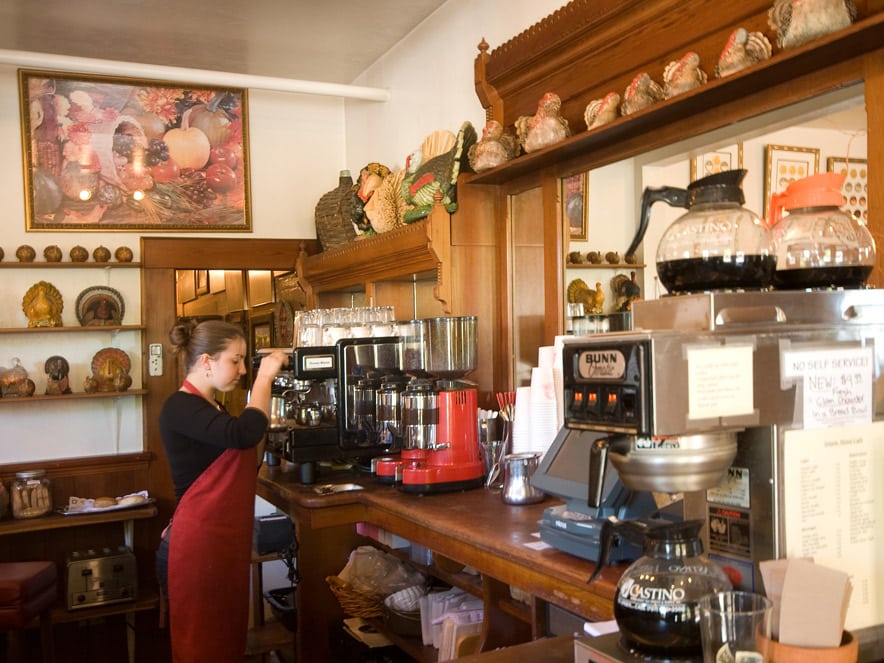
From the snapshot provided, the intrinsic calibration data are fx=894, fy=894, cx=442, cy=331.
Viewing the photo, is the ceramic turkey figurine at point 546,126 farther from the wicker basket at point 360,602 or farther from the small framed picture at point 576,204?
the wicker basket at point 360,602

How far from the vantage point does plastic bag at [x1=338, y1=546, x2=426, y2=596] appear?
144 inches

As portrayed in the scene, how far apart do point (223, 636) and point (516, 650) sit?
2048 mm

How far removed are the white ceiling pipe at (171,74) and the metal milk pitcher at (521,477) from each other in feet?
10.0

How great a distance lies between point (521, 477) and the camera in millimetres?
2869

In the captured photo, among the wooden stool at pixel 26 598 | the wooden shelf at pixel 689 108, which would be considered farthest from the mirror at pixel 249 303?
the wooden shelf at pixel 689 108

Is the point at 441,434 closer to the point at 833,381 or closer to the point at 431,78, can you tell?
the point at 833,381

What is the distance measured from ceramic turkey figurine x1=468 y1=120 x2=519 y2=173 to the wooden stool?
2.68 meters

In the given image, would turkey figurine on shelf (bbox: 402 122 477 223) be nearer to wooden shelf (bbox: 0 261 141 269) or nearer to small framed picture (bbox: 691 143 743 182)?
small framed picture (bbox: 691 143 743 182)

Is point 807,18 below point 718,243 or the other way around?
the other way around

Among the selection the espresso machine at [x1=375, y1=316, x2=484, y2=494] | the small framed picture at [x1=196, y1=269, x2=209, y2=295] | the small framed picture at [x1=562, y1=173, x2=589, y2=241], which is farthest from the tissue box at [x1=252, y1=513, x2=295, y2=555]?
the small framed picture at [x1=196, y1=269, x2=209, y2=295]

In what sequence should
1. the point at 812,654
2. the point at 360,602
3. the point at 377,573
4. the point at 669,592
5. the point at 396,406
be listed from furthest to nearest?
1. the point at 377,573
2. the point at 360,602
3. the point at 396,406
4. the point at 669,592
5. the point at 812,654

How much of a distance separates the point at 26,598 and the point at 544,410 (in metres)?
2.53

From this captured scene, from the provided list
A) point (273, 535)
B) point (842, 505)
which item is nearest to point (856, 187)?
point (842, 505)

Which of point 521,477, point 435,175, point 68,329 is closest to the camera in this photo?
point 521,477
